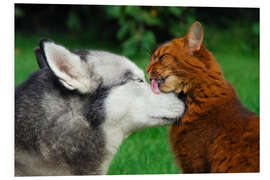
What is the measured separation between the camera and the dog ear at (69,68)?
2.39 metres

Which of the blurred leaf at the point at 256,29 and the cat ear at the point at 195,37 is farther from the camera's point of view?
the blurred leaf at the point at 256,29

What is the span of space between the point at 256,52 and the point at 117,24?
1.60m

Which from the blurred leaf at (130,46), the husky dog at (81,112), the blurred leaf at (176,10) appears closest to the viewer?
the husky dog at (81,112)

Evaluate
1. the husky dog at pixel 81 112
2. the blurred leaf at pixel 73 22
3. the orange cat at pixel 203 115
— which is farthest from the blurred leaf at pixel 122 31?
the husky dog at pixel 81 112

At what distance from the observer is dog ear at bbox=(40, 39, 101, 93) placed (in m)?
2.39

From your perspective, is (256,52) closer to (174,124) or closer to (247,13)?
(247,13)

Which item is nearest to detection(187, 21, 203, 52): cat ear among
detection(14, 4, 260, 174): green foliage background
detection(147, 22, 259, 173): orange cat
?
detection(147, 22, 259, 173): orange cat

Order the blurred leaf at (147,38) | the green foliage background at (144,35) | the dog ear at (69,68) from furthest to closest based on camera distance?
the blurred leaf at (147,38)
the green foliage background at (144,35)
the dog ear at (69,68)

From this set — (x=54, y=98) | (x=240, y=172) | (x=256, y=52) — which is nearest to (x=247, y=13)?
(x=256, y=52)

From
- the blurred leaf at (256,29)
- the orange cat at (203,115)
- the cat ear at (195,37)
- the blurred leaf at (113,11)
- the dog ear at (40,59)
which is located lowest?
the orange cat at (203,115)

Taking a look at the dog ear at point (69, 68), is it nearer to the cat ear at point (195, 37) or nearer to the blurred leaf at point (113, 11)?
the cat ear at point (195, 37)

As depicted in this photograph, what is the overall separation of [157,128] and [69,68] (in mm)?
1520

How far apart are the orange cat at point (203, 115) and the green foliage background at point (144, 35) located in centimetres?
61

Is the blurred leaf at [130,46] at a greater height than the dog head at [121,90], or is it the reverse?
the blurred leaf at [130,46]
